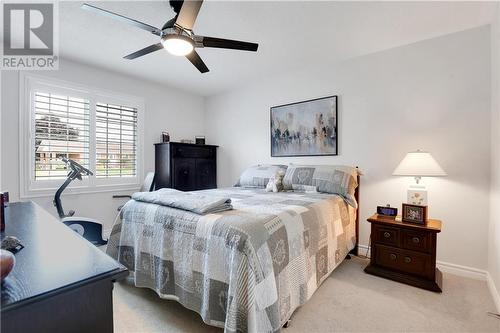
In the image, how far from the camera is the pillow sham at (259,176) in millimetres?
3230

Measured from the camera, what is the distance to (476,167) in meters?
2.34

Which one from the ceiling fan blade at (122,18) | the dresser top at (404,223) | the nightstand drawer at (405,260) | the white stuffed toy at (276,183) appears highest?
the ceiling fan blade at (122,18)

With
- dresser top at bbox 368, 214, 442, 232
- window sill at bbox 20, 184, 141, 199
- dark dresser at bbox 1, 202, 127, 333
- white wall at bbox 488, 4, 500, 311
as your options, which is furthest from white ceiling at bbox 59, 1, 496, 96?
dark dresser at bbox 1, 202, 127, 333

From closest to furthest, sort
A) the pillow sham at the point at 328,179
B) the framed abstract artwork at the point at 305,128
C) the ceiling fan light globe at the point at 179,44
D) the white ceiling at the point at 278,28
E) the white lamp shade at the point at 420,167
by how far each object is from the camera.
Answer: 1. the ceiling fan light globe at the point at 179,44
2. the white ceiling at the point at 278,28
3. the white lamp shade at the point at 420,167
4. the pillow sham at the point at 328,179
5. the framed abstract artwork at the point at 305,128

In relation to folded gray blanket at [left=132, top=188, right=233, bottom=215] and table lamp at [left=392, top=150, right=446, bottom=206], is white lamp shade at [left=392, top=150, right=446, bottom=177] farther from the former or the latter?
folded gray blanket at [left=132, top=188, right=233, bottom=215]

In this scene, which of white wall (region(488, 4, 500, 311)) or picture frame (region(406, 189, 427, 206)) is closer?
white wall (region(488, 4, 500, 311))

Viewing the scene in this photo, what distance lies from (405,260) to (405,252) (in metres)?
0.08

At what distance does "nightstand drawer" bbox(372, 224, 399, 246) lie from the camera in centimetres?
233

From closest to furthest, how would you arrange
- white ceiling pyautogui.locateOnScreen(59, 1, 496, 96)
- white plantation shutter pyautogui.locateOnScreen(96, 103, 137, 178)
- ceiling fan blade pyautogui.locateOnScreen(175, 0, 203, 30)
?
ceiling fan blade pyautogui.locateOnScreen(175, 0, 203, 30) → white ceiling pyautogui.locateOnScreen(59, 1, 496, 96) → white plantation shutter pyautogui.locateOnScreen(96, 103, 137, 178)

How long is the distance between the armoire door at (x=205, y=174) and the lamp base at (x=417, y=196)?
313 centimetres

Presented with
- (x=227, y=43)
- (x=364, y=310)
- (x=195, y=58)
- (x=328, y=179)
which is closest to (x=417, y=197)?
(x=328, y=179)

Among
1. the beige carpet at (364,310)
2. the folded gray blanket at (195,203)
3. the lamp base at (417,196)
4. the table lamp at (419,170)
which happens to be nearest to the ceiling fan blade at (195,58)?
the folded gray blanket at (195,203)

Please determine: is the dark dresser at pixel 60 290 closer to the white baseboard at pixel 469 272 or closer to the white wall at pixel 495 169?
the white wall at pixel 495 169

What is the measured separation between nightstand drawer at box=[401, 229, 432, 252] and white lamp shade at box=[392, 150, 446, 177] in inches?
21.1
